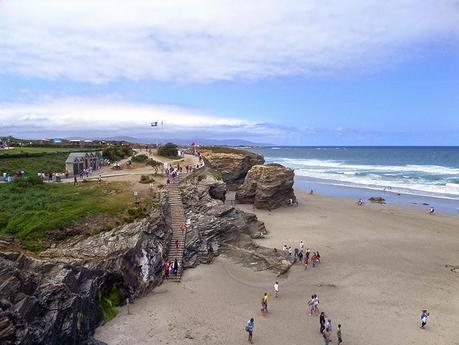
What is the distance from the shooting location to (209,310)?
72.2 feet

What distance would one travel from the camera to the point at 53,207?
27594 mm

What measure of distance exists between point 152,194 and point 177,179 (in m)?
4.77

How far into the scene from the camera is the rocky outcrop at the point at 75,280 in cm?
1455

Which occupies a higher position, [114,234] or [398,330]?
[114,234]

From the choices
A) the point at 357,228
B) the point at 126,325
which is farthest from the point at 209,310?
the point at 357,228

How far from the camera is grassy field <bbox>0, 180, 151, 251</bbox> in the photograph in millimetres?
24031

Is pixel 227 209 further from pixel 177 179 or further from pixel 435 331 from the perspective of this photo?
pixel 435 331

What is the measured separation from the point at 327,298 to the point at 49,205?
17.4 m

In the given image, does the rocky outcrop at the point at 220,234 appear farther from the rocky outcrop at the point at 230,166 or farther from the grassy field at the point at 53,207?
the rocky outcrop at the point at 230,166

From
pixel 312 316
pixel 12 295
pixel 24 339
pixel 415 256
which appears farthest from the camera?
pixel 415 256

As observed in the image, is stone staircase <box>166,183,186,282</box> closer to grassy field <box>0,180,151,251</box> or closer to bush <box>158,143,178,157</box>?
grassy field <box>0,180,151,251</box>

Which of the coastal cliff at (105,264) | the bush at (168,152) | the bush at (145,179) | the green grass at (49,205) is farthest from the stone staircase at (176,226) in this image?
the bush at (168,152)

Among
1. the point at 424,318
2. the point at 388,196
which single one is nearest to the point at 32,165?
the point at 424,318

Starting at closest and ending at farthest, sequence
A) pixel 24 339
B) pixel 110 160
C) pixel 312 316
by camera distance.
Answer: pixel 24 339 < pixel 312 316 < pixel 110 160
